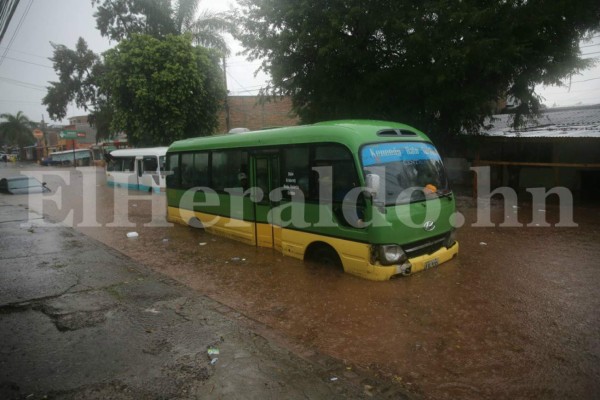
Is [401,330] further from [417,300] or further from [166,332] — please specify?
[166,332]

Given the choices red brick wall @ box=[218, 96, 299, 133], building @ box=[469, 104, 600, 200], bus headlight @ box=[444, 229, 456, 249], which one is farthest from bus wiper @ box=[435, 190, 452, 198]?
red brick wall @ box=[218, 96, 299, 133]

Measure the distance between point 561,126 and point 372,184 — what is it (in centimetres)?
1253

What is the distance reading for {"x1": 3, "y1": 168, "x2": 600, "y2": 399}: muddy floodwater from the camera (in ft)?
12.1

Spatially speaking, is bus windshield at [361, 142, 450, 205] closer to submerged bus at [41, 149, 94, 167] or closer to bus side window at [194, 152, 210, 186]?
bus side window at [194, 152, 210, 186]

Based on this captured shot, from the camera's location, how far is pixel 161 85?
20.2m

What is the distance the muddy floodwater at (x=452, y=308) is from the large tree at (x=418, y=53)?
4.78 meters

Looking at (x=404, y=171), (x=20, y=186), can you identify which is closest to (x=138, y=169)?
(x=20, y=186)

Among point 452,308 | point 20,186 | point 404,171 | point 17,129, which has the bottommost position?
point 452,308

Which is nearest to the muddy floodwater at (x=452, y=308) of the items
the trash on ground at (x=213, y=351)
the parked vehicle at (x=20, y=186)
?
the trash on ground at (x=213, y=351)

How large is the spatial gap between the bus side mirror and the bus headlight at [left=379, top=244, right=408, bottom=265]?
0.79 m

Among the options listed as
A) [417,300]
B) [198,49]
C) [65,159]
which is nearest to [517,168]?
[417,300]

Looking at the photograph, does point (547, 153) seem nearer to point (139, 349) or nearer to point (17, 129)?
Answer: point (139, 349)

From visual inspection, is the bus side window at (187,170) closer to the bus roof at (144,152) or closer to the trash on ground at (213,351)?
the trash on ground at (213,351)

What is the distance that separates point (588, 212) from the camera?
11469mm
